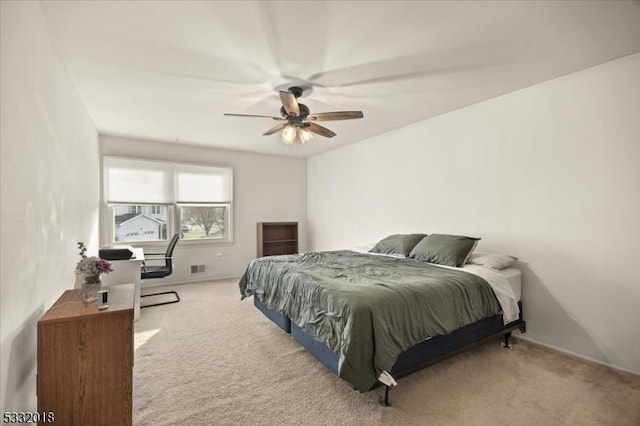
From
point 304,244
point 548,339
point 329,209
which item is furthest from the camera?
point 304,244

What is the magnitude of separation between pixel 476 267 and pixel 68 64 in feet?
14.2

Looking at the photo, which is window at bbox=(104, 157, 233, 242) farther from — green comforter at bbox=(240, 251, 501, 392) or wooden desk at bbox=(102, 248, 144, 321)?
green comforter at bbox=(240, 251, 501, 392)

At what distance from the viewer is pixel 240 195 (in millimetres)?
6262

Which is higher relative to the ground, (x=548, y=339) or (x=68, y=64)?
(x=68, y=64)

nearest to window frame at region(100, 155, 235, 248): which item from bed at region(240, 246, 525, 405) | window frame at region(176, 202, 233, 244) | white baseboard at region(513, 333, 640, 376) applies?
window frame at region(176, 202, 233, 244)

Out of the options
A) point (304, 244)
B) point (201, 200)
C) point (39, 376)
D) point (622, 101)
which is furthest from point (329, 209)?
point (39, 376)

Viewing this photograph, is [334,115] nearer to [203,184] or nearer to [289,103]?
[289,103]

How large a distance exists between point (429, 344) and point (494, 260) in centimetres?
140

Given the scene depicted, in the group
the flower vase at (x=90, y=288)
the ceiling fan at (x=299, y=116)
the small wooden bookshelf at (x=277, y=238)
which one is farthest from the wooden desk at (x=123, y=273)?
the small wooden bookshelf at (x=277, y=238)

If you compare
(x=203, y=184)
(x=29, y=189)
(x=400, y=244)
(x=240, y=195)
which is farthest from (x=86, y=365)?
(x=240, y=195)

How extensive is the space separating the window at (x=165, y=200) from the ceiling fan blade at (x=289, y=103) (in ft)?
11.5

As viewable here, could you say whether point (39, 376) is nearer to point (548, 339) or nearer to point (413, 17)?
point (413, 17)

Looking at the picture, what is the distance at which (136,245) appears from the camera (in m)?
5.22

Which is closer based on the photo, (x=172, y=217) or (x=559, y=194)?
(x=559, y=194)
